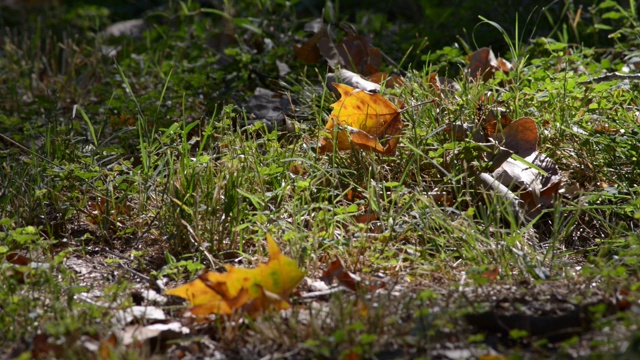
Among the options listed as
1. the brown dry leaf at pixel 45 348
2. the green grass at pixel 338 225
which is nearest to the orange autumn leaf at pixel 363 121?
the green grass at pixel 338 225

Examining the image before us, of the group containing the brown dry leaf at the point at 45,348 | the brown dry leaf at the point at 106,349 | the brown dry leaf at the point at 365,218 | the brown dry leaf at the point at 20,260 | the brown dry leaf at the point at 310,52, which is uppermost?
the brown dry leaf at the point at 106,349

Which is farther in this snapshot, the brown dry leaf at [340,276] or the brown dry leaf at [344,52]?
the brown dry leaf at [344,52]

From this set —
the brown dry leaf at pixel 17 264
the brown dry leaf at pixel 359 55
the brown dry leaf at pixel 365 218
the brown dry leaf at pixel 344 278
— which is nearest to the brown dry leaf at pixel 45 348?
the brown dry leaf at pixel 17 264

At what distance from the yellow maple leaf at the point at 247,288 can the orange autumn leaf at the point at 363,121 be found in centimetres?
86

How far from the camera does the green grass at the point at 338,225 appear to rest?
6.75ft

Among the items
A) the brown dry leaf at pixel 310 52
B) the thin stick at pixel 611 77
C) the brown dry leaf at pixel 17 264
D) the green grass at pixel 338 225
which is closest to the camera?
the green grass at pixel 338 225

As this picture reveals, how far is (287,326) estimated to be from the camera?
84.5 inches

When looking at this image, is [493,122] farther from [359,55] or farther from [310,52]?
[310,52]

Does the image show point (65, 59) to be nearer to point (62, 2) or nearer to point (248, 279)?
point (62, 2)

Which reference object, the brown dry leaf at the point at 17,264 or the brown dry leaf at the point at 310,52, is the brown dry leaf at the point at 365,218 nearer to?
the brown dry leaf at the point at 17,264

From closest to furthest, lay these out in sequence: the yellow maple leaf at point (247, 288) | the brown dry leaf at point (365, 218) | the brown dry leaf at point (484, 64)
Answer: the yellow maple leaf at point (247, 288) < the brown dry leaf at point (365, 218) < the brown dry leaf at point (484, 64)

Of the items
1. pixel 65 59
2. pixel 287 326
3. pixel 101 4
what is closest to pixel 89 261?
pixel 287 326

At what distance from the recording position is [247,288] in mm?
2182

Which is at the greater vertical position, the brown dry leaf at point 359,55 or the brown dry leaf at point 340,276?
the brown dry leaf at point 359,55
